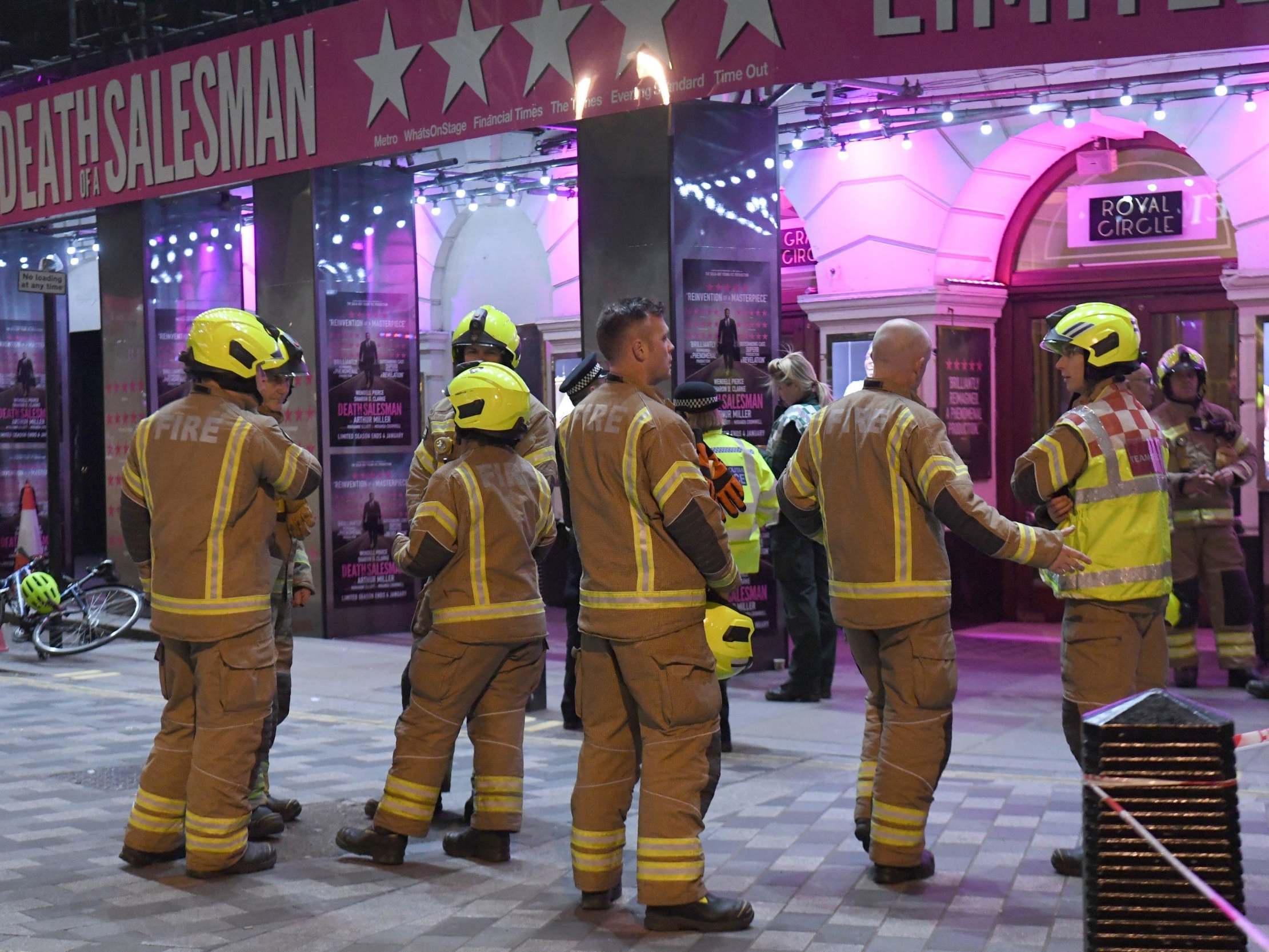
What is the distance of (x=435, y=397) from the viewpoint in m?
16.3

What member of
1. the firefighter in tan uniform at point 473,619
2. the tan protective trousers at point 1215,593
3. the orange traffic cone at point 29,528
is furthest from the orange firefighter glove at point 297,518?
the orange traffic cone at point 29,528

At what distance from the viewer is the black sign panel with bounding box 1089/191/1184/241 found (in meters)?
11.9

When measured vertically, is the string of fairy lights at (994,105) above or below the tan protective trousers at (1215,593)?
above

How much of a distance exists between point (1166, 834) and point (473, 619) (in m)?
3.03

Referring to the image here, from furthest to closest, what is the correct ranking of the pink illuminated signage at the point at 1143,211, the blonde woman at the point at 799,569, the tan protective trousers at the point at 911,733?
the pink illuminated signage at the point at 1143,211 < the blonde woman at the point at 799,569 < the tan protective trousers at the point at 911,733

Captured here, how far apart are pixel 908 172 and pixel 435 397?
5953 millimetres

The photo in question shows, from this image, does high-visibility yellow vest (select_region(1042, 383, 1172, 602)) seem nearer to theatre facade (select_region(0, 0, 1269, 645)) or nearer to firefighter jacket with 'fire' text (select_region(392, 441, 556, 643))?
firefighter jacket with 'fire' text (select_region(392, 441, 556, 643))

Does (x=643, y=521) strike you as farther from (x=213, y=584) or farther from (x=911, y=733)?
(x=213, y=584)

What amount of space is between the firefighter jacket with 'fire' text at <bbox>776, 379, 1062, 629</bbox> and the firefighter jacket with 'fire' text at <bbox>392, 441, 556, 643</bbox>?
1221 millimetres

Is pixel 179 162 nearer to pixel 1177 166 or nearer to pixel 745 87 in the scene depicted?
pixel 745 87

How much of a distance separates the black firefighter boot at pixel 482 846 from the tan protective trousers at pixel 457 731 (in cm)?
4

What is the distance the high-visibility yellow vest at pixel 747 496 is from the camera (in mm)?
8516

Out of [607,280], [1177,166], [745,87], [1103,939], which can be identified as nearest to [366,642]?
[607,280]

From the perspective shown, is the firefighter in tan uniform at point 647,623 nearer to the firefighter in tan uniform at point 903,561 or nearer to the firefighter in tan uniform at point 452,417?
the firefighter in tan uniform at point 903,561
